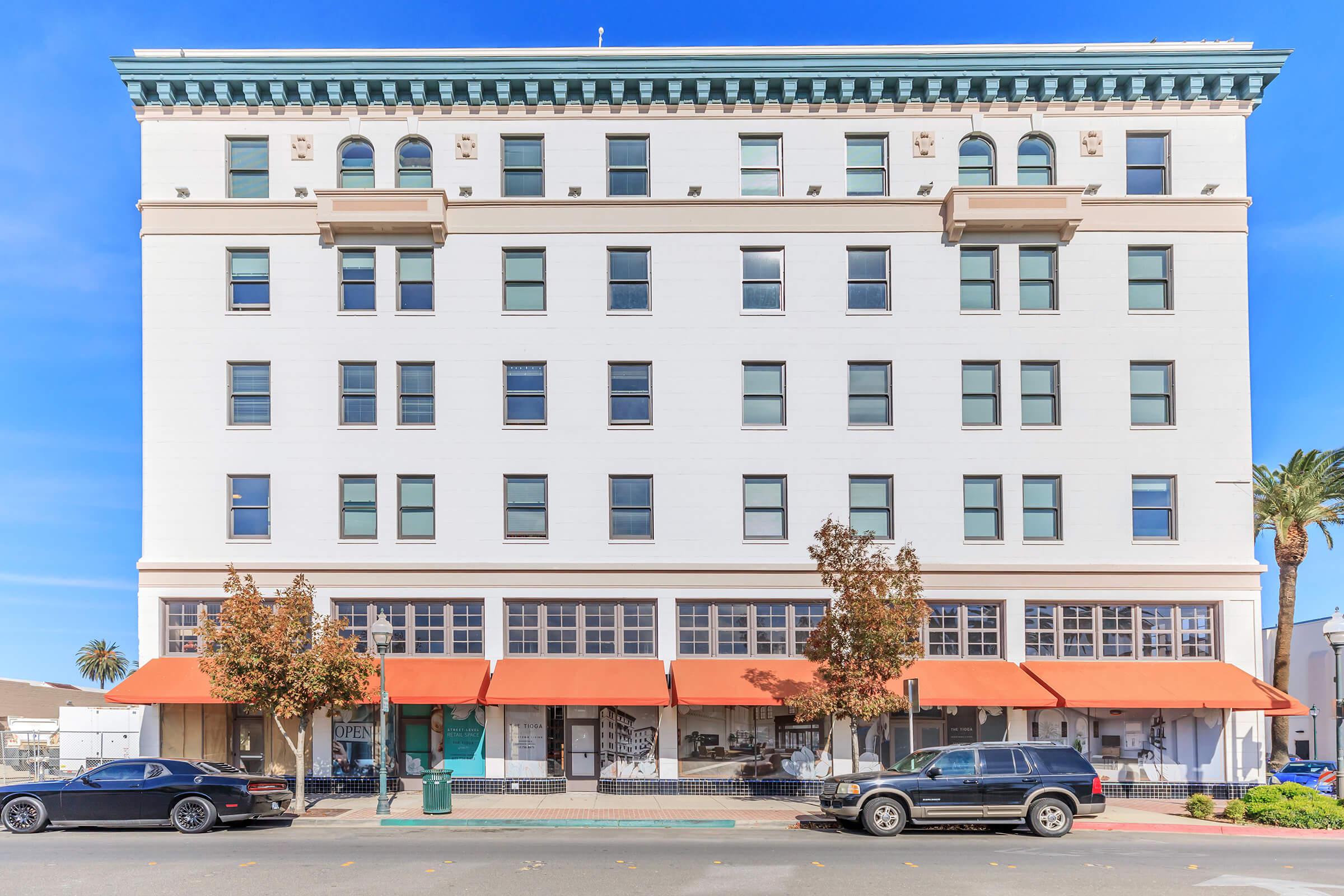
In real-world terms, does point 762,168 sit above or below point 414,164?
below

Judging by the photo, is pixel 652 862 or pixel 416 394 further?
pixel 416 394

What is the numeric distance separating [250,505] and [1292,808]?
82.4 ft

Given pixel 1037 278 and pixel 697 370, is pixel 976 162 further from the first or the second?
pixel 697 370

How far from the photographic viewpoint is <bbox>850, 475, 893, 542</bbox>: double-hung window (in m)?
24.5

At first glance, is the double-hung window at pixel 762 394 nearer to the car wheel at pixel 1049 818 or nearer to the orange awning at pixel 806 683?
the orange awning at pixel 806 683

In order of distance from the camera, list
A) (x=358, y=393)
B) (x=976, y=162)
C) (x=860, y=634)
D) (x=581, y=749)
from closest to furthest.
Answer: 1. (x=860, y=634)
2. (x=581, y=749)
3. (x=358, y=393)
4. (x=976, y=162)

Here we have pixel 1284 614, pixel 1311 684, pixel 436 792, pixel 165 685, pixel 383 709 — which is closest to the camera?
pixel 436 792

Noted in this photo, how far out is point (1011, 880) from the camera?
44.5 ft

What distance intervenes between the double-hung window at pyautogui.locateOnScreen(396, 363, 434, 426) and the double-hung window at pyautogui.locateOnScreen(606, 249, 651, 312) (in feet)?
17.4

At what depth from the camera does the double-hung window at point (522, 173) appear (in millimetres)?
25531

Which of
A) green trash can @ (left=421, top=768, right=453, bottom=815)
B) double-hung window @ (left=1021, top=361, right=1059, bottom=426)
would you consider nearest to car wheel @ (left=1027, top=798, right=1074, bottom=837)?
double-hung window @ (left=1021, top=361, right=1059, bottom=426)

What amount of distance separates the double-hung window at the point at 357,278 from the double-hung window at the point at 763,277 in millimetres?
10127

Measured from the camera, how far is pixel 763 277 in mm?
25266

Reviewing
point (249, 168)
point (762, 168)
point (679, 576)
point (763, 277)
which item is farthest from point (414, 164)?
point (679, 576)
